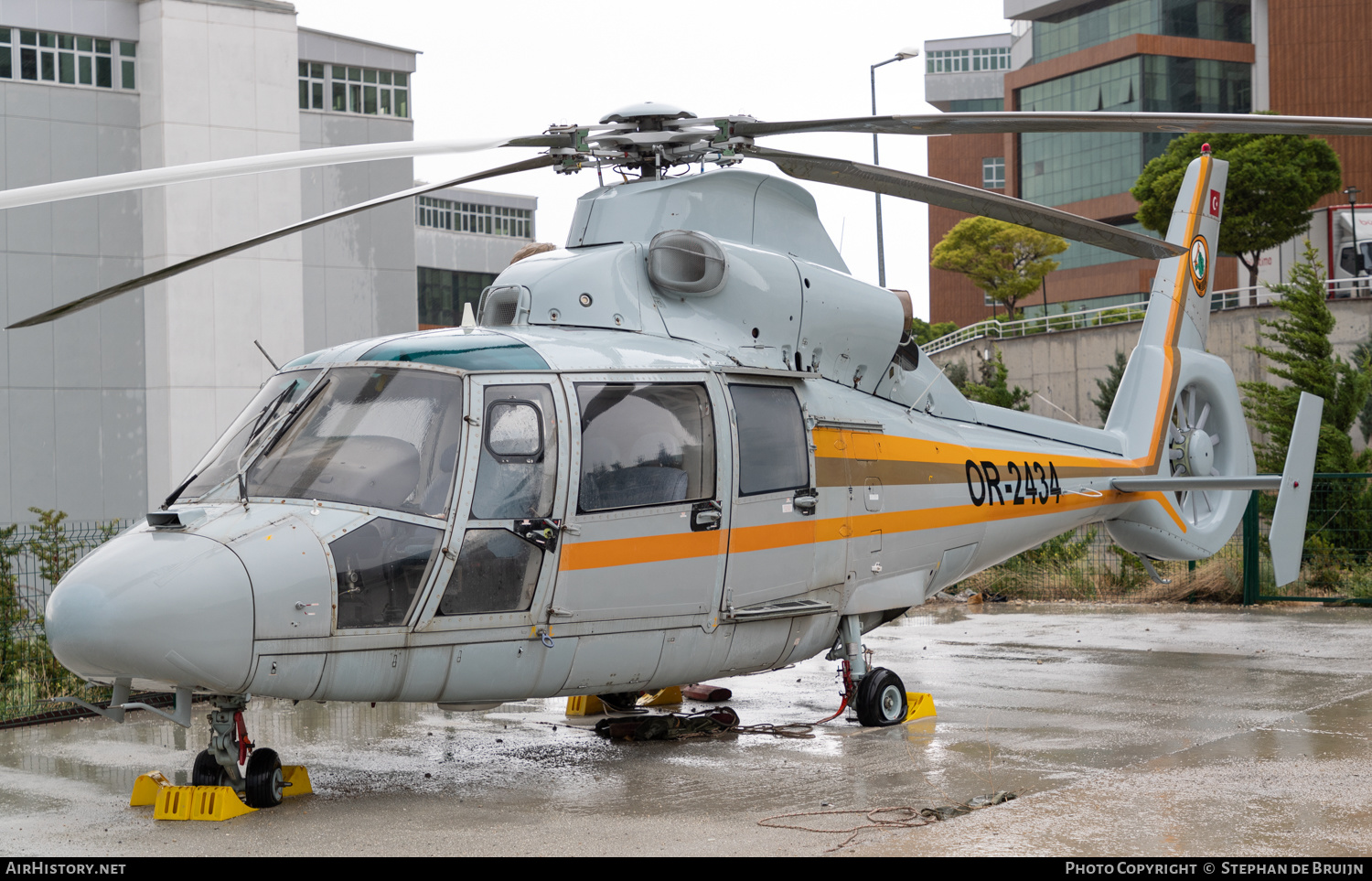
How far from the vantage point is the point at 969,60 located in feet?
304

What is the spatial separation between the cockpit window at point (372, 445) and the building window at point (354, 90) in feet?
92.6

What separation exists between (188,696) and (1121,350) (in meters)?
37.9

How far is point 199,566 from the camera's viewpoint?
603cm

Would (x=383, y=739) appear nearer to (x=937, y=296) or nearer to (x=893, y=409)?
(x=893, y=409)

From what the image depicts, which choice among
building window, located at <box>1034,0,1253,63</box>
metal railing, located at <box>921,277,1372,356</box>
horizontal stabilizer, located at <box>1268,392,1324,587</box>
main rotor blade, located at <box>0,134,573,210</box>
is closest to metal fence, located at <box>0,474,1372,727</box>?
horizontal stabilizer, located at <box>1268,392,1324,587</box>

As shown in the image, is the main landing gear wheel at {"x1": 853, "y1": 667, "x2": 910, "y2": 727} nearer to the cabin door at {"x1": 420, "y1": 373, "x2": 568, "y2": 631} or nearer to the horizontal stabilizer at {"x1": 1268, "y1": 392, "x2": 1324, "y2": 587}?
the cabin door at {"x1": 420, "y1": 373, "x2": 568, "y2": 631}

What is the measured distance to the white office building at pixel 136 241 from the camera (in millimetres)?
27797

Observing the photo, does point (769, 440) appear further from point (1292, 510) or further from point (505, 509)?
point (1292, 510)

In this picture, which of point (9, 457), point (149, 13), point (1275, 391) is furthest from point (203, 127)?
point (1275, 391)

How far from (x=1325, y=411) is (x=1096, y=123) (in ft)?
54.0

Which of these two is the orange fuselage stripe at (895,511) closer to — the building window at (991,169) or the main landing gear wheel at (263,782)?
the main landing gear wheel at (263,782)

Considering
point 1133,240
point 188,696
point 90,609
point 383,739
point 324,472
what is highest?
point 1133,240

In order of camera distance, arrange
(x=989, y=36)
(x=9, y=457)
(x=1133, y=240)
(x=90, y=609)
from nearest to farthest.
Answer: (x=90, y=609) → (x=1133, y=240) → (x=9, y=457) → (x=989, y=36)

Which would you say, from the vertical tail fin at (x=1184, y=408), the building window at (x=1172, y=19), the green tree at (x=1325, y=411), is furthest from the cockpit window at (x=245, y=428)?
the building window at (x=1172, y=19)
